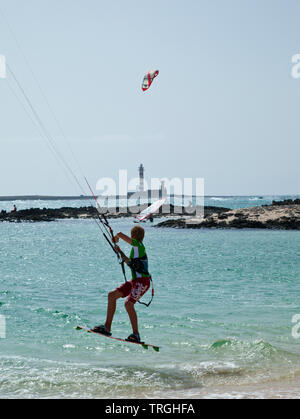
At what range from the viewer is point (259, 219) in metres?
55.9

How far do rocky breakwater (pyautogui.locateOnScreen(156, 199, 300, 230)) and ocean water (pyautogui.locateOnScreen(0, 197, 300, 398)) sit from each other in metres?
27.3

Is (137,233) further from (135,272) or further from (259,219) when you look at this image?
(259,219)

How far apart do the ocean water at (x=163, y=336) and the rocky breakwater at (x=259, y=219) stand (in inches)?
1074

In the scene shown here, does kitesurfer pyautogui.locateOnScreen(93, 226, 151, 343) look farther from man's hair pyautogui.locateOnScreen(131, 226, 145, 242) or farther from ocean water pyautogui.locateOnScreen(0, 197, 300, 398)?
ocean water pyautogui.locateOnScreen(0, 197, 300, 398)

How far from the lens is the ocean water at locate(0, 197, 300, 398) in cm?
881

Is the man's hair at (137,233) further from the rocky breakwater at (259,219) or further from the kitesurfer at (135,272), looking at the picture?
the rocky breakwater at (259,219)

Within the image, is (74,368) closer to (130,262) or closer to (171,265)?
(130,262)

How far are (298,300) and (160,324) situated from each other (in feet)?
18.5

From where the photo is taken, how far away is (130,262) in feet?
27.6

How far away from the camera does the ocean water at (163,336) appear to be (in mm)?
8812
